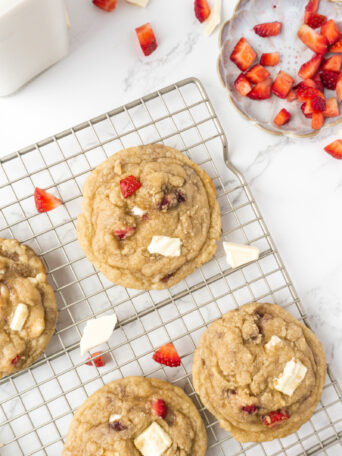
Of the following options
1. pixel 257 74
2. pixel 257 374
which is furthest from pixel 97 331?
pixel 257 74

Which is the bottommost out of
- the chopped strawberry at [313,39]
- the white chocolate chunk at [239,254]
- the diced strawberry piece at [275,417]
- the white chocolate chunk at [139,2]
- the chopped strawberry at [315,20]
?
the diced strawberry piece at [275,417]

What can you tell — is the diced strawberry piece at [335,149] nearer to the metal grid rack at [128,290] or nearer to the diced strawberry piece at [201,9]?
the metal grid rack at [128,290]

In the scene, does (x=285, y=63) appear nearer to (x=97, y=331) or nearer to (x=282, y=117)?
(x=282, y=117)

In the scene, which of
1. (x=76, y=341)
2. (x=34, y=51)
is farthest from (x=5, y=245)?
(x=34, y=51)

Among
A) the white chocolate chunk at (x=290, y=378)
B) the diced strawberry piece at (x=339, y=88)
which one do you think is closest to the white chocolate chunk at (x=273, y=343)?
the white chocolate chunk at (x=290, y=378)

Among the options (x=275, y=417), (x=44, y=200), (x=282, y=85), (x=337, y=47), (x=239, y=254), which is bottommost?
(x=275, y=417)

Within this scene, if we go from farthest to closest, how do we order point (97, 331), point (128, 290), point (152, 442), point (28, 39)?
point (128, 290) < point (97, 331) < point (152, 442) < point (28, 39)

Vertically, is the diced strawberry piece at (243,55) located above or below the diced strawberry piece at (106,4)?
below

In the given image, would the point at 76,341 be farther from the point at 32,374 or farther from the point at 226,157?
the point at 226,157
